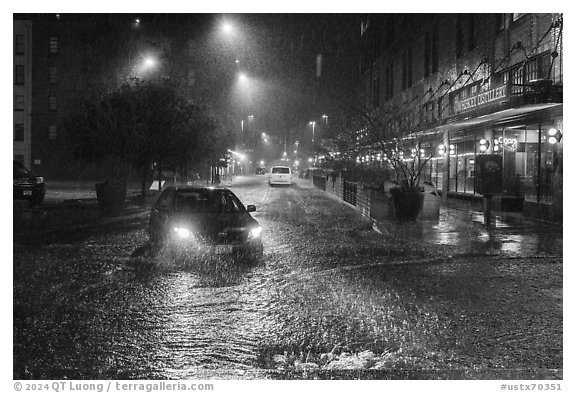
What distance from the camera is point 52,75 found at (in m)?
65.1

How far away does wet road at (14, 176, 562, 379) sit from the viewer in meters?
5.86

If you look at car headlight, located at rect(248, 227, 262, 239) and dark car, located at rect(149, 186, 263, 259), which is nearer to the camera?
dark car, located at rect(149, 186, 263, 259)

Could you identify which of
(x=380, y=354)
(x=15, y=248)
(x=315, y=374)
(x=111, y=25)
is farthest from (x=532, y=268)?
(x=111, y=25)

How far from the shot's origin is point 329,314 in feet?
25.8

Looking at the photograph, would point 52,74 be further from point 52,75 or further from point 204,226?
point 204,226

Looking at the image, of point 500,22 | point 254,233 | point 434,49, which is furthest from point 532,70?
point 254,233

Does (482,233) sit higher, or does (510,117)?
(510,117)

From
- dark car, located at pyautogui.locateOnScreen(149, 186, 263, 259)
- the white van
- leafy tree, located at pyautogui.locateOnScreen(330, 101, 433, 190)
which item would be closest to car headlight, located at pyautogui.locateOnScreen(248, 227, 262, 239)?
dark car, located at pyautogui.locateOnScreen(149, 186, 263, 259)

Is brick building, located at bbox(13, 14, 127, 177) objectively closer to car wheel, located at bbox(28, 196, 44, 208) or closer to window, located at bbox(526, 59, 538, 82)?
car wheel, located at bbox(28, 196, 44, 208)

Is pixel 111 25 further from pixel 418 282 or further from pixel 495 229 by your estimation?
pixel 418 282

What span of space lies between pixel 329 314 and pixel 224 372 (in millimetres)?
2498

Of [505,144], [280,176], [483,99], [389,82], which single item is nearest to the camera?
[483,99]

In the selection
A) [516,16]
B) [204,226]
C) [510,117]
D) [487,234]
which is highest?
[516,16]

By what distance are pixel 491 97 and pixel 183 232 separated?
17.2 metres
